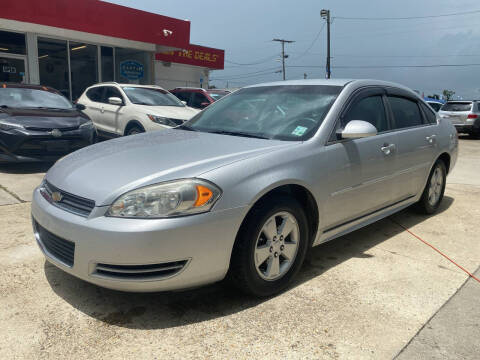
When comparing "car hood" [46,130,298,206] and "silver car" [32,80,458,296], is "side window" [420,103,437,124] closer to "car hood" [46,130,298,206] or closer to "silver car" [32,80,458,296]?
"silver car" [32,80,458,296]

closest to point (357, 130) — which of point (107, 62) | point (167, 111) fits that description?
point (167, 111)

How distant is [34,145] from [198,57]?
16032 millimetres

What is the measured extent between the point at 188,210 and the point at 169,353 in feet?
2.52

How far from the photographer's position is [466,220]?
4.93m

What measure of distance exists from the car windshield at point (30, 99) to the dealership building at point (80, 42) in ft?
18.6

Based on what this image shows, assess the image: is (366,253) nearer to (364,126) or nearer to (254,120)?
(364,126)

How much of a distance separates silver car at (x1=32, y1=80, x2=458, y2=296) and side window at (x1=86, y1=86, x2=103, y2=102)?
6.28 m

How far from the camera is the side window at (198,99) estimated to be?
12.5 meters

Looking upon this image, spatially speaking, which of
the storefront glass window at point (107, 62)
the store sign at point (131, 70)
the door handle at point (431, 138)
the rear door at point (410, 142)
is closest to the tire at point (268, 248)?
the rear door at point (410, 142)

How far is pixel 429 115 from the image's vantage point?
4863mm

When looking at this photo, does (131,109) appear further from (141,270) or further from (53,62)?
(53,62)

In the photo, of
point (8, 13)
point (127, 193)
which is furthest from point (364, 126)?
point (8, 13)

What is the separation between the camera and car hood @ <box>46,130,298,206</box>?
2543 mm

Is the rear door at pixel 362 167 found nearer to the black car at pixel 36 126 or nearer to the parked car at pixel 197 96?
the black car at pixel 36 126
